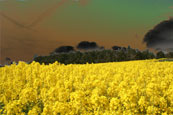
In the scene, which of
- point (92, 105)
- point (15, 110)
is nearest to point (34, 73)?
point (15, 110)

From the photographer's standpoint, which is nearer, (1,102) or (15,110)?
(15,110)

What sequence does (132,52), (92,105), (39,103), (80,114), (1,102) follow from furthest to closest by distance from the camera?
(132,52)
(1,102)
(39,103)
(92,105)
(80,114)

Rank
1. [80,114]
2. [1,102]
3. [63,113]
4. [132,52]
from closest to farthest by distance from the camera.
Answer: [63,113], [80,114], [1,102], [132,52]

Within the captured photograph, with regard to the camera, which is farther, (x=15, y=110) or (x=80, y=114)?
(x=15, y=110)

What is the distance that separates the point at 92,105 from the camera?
7301 millimetres

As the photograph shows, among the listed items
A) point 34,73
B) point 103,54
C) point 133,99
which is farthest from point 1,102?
point 103,54

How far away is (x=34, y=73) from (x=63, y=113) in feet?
31.2

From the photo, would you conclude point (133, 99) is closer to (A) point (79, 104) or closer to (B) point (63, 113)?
(A) point (79, 104)

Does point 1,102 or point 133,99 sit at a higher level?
point 133,99

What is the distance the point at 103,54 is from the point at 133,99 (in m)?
55.6

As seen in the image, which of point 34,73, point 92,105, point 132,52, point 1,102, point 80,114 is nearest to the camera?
point 80,114

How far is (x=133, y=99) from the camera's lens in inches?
291

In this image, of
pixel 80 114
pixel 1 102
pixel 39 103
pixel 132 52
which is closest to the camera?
pixel 80 114

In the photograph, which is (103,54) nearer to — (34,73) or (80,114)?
(34,73)
